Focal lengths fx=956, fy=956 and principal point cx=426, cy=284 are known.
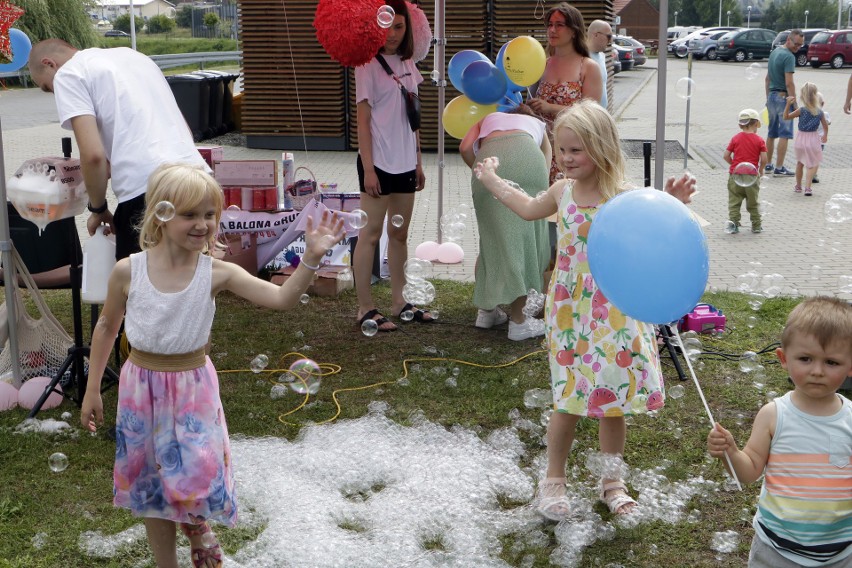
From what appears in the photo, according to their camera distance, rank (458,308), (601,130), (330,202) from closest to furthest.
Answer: (601,130) < (458,308) < (330,202)

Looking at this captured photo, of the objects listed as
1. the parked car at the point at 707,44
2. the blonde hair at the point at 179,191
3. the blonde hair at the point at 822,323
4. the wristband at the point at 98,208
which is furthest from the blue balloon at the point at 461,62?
the parked car at the point at 707,44

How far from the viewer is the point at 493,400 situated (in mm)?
4949

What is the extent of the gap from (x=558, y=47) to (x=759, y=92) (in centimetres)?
2327

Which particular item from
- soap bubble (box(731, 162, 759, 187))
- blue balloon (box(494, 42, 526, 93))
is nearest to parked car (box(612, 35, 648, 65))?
soap bubble (box(731, 162, 759, 187))

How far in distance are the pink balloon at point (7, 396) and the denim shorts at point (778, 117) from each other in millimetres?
10544

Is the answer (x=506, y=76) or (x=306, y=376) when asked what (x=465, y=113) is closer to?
(x=506, y=76)

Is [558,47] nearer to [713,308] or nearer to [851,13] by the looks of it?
[713,308]

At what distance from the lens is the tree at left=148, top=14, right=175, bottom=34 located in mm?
64125

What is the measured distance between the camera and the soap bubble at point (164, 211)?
2967 millimetres

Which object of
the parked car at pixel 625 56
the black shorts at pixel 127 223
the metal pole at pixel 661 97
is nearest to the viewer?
the black shorts at pixel 127 223

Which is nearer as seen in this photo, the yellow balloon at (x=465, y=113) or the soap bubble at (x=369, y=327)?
the soap bubble at (x=369, y=327)

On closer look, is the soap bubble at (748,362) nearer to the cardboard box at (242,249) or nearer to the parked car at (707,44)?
the cardboard box at (242,249)

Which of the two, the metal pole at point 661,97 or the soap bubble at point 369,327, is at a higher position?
the metal pole at point 661,97

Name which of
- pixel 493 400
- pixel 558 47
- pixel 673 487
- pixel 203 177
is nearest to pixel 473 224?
pixel 558 47
